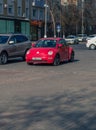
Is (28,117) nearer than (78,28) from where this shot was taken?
Yes

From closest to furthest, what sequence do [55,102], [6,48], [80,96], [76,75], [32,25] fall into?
[55,102] → [80,96] → [76,75] → [6,48] → [32,25]

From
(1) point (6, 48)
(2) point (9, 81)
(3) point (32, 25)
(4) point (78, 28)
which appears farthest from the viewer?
(4) point (78, 28)

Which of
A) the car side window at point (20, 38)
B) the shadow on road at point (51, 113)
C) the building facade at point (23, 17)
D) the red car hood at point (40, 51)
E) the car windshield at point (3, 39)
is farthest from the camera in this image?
the building facade at point (23, 17)

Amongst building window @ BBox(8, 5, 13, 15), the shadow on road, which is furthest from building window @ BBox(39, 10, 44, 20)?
the shadow on road

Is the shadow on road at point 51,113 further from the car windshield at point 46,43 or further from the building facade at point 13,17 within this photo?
the building facade at point 13,17

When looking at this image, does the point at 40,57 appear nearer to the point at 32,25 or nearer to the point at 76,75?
the point at 76,75

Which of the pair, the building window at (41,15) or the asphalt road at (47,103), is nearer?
the asphalt road at (47,103)

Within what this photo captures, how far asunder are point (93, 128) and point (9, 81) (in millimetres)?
7424

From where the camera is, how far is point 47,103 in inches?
402

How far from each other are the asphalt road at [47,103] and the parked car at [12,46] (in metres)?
7.56

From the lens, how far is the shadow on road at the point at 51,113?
7.81 m

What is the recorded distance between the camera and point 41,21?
7656 centimetres

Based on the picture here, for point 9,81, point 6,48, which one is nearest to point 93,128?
point 9,81

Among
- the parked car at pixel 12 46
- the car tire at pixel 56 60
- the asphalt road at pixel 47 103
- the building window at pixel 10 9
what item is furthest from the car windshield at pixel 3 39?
the building window at pixel 10 9
